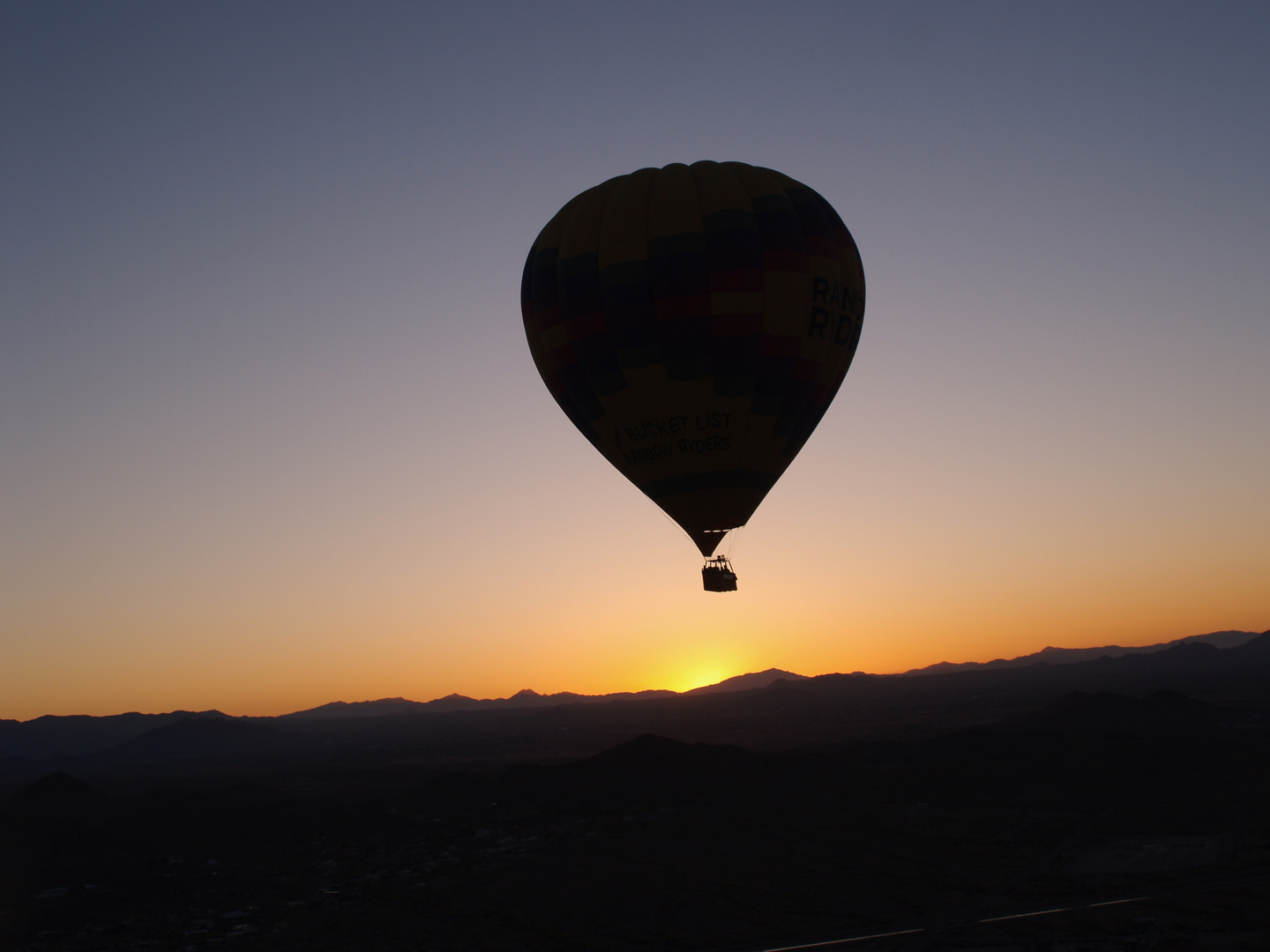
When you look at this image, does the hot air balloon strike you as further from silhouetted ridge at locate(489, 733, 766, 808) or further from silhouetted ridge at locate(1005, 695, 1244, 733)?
silhouetted ridge at locate(1005, 695, 1244, 733)

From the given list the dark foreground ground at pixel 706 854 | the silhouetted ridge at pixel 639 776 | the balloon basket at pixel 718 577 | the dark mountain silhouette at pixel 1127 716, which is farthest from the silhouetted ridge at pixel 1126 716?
the balloon basket at pixel 718 577

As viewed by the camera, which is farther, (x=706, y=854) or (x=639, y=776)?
(x=639, y=776)

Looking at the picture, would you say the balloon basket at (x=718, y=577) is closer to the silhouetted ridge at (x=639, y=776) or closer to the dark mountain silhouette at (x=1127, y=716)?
the silhouetted ridge at (x=639, y=776)

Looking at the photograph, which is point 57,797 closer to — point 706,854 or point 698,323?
point 706,854

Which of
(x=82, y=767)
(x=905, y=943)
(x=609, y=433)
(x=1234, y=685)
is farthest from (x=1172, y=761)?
(x=82, y=767)

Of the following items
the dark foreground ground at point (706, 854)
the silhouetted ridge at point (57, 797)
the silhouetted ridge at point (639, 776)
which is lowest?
the dark foreground ground at point (706, 854)

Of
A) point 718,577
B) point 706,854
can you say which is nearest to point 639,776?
point 706,854
